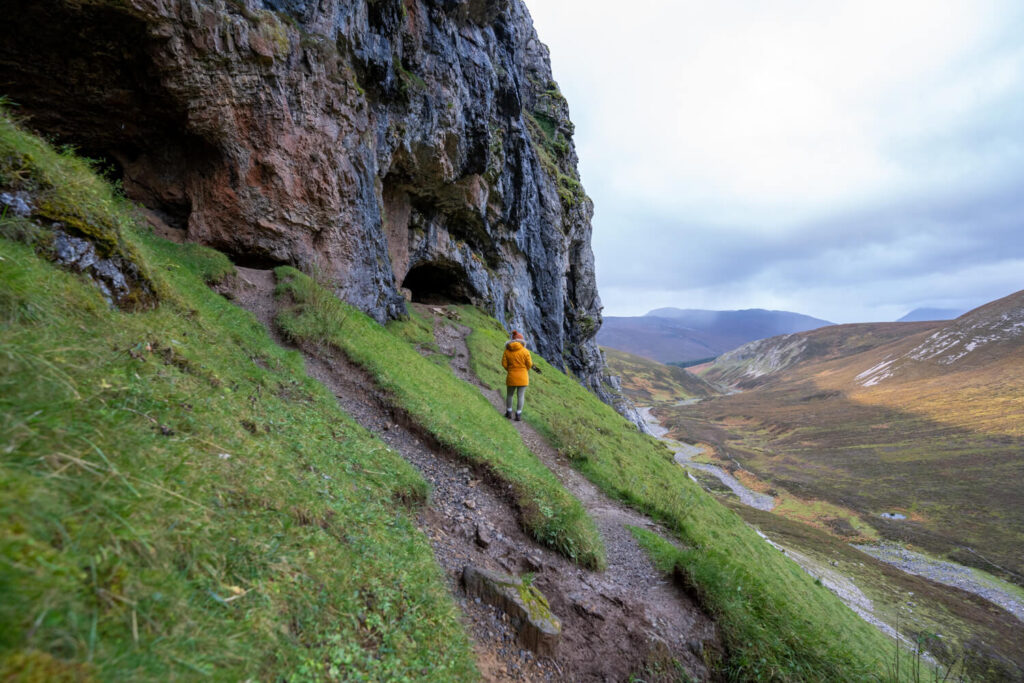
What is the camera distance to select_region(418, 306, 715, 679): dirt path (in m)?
6.46

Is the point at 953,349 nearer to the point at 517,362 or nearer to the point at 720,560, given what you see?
the point at 720,560

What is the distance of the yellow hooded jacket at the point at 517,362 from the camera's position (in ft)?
41.7

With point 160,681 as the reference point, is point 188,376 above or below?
above

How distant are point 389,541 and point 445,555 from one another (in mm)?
1359

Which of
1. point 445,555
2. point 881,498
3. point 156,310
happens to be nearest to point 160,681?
point 445,555

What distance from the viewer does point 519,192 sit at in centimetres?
3234

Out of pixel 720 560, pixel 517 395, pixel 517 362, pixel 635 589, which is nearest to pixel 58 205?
pixel 517 362

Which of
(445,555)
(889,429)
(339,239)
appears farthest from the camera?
(889,429)

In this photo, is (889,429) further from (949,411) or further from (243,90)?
(243,90)

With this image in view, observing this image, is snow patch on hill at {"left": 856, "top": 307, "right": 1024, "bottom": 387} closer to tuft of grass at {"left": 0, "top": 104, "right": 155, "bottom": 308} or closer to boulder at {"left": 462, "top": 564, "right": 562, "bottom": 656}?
boulder at {"left": 462, "top": 564, "right": 562, "bottom": 656}

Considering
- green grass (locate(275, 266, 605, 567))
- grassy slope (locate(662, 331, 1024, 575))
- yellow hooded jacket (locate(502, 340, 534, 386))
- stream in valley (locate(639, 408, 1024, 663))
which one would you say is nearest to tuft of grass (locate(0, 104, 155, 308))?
green grass (locate(275, 266, 605, 567))

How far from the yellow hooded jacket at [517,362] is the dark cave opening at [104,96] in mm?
12130

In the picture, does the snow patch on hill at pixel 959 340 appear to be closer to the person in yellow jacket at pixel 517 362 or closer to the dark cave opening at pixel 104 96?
the person in yellow jacket at pixel 517 362

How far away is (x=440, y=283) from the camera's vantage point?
3117cm
